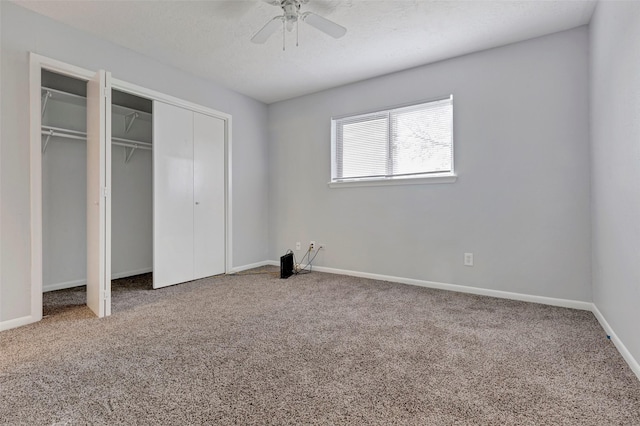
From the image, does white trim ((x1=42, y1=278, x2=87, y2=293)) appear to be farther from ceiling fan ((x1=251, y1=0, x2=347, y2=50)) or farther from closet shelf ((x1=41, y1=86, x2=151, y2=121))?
ceiling fan ((x1=251, y1=0, x2=347, y2=50))

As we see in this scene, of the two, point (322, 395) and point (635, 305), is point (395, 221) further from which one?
point (322, 395)

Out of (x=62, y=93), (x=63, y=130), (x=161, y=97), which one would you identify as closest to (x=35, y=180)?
(x=63, y=130)

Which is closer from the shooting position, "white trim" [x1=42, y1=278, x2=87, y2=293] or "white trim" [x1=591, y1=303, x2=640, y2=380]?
"white trim" [x1=591, y1=303, x2=640, y2=380]

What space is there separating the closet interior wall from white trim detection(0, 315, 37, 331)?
1.15 metres

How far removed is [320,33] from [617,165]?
2.39m

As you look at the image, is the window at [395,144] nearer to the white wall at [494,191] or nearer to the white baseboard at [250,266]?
the white wall at [494,191]

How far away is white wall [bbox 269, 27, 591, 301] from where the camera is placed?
267cm

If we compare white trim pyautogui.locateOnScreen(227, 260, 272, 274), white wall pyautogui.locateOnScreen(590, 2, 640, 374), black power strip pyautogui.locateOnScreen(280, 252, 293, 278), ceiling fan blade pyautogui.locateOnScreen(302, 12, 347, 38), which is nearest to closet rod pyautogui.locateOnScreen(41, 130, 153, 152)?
white trim pyautogui.locateOnScreen(227, 260, 272, 274)

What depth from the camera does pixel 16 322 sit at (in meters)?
2.32

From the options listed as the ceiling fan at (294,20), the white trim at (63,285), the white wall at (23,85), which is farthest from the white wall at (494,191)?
the white trim at (63,285)

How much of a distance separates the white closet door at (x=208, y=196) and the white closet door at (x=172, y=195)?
0.27ft

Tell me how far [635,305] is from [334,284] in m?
2.40

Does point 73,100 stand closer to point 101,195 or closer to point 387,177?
point 101,195

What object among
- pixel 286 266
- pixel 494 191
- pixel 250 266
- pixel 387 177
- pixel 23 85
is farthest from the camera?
pixel 250 266
